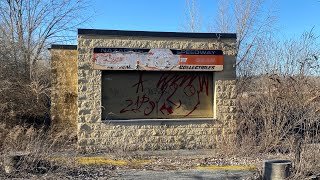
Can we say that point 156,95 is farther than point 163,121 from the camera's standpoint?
Yes

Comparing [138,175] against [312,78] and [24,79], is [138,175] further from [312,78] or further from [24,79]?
[312,78]

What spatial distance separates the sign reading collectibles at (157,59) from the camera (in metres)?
10.7

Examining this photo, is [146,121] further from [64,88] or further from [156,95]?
[64,88]

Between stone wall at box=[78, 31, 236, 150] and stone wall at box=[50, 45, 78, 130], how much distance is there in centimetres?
182

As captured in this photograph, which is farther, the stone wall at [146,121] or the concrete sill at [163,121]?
the concrete sill at [163,121]

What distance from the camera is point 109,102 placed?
36.0 feet

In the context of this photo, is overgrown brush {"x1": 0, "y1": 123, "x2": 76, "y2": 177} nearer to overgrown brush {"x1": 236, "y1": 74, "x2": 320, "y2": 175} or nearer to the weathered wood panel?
the weathered wood panel

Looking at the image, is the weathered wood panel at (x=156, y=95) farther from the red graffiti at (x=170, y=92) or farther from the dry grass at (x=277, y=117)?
the dry grass at (x=277, y=117)

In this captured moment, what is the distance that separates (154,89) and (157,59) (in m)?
0.94

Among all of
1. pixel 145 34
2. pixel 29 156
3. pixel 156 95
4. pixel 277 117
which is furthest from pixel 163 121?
pixel 29 156

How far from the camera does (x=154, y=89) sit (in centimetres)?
1125

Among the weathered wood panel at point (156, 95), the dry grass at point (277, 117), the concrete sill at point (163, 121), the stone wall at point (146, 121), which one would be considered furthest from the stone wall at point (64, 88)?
the dry grass at point (277, 117)

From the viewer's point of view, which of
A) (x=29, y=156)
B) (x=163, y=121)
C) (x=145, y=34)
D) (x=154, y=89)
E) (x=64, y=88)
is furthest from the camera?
(x=64, y=88)

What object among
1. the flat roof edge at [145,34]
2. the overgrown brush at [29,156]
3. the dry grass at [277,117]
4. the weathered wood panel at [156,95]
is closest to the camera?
the overgrown brush at [29,156]
